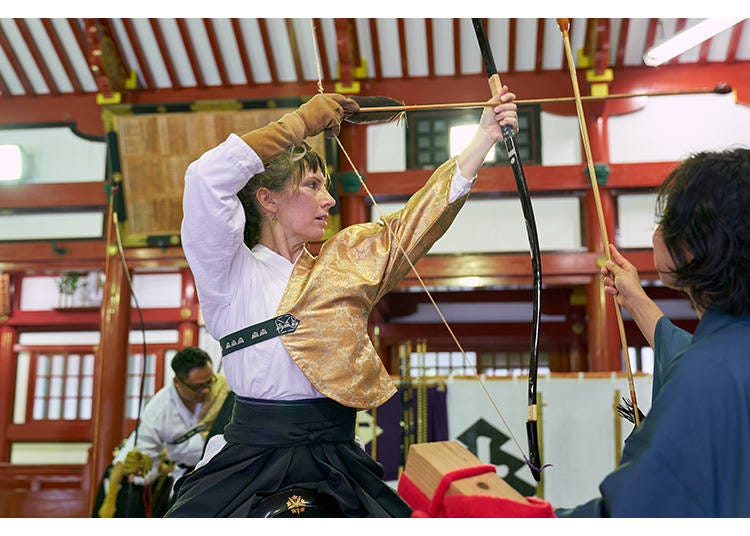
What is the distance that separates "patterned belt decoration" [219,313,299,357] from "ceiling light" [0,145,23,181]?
191 inches

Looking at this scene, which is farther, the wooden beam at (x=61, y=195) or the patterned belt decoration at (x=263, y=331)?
the wooden beam at (x=61, y=195)

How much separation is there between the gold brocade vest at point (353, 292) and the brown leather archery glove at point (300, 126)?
0.79 feet

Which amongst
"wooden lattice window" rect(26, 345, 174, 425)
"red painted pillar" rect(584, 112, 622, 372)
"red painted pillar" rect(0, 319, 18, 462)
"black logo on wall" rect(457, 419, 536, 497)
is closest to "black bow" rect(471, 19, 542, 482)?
"black logo on wall" rect(457, 419, 536, 497)

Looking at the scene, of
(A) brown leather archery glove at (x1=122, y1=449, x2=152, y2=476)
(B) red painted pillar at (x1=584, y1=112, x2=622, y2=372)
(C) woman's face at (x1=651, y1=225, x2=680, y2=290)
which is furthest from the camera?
(B) red painted pillar at (x1=584, y1=112, x2=622, y2=372)

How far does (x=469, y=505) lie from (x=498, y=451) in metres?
3.49

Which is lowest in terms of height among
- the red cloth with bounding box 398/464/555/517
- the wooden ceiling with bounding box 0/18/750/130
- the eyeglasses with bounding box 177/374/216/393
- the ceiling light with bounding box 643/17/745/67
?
the eyeglasses with bounding box 177/374/216/393

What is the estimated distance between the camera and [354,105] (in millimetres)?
1621

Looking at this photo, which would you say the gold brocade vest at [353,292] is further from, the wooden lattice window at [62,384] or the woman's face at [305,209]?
the wooden lattice window at [62,384]

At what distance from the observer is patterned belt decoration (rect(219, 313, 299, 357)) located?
145 centimetres

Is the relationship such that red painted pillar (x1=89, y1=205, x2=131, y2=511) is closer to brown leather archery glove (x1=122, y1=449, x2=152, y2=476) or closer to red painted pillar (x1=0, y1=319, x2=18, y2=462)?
brown leather archery glove (x1=122, y1=449, x2=152, y2=476)

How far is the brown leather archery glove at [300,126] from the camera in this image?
4.61 feet

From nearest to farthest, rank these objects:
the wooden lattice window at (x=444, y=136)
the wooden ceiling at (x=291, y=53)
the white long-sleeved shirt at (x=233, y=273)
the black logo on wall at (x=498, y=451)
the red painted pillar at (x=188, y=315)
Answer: the white long-sleeved shirt at (x=233, y=273)
the black logo on wall at (x=498, y=451)
the wooden ceiling at (x=291, y=53)
the wooden lattice window at (x=444, y=136)
the red painted pillar at (x=188, y=315)

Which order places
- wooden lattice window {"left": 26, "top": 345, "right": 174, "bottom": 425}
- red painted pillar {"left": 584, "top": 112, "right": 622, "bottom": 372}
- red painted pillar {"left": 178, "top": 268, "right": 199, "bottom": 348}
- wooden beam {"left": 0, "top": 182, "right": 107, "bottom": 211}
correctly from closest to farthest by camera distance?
red painted pillar {"left": 584, "top": 112, "right": 622, "bottom": 372} → wooden beam {"left": 0, "top": 182, "right": 107, "bottom": 211} → red painted pillar {"left": 178, "top": 268, "right": 199, "bottom": 348} → wooden lattice window {"left": 26, "top": 345, "right": 174, "bottom": 425}

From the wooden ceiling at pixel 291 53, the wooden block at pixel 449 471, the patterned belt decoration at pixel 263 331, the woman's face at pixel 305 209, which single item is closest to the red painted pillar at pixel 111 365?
the wooden ceiling at pixel 291 53
